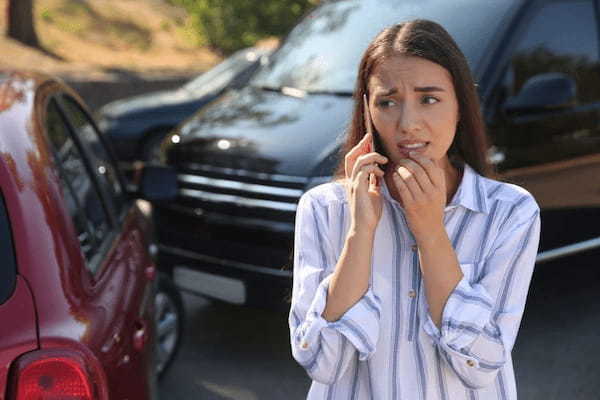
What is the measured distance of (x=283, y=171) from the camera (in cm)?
479

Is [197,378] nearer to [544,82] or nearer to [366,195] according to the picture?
[544,82]

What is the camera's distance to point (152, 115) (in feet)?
33.3

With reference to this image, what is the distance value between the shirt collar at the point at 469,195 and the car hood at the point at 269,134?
8.05 ft

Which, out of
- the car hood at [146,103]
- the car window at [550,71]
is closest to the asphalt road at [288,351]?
the car window at [550,71]

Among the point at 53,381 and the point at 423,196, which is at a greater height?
the point at 423,196

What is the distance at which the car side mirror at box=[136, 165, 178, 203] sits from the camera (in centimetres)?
422

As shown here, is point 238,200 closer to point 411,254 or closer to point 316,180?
point 316,180

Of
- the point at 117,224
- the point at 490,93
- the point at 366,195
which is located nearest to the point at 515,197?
the point at 366,195

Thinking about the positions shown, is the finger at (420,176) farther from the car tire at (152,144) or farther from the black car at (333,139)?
the car tire at (152,144)

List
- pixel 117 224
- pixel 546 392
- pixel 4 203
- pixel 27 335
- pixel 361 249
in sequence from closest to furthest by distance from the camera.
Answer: pixel 361 249 → pixel 27 335 → pixel 4 203 → pixel 117 224 → pixel 546 392

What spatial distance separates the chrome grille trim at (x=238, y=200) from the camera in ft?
15.6

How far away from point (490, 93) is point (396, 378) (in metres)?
3.25

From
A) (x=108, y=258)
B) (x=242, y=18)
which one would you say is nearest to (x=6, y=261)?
(x=108, y=258)

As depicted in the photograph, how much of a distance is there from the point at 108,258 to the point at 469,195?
145 cm
